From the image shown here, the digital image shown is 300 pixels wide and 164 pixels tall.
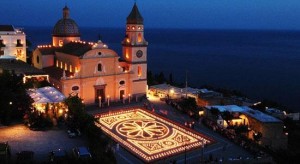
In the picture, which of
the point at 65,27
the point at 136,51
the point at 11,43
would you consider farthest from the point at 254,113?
the point at 11,43

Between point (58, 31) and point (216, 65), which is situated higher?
point (58, 31)

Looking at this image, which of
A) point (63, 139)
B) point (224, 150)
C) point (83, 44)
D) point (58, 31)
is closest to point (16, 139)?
point (63, 139)

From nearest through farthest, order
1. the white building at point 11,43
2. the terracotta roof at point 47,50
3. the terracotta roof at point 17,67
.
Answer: the terracotta roof at point 17,67
the white building at point 11,43
the terracotta roof at point 47,50

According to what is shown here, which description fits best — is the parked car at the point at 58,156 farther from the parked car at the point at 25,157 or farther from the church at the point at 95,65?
the church at the point at 95,65

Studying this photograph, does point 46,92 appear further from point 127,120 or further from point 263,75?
point 263,75

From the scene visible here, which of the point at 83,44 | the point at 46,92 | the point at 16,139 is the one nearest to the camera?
the point at 16,139

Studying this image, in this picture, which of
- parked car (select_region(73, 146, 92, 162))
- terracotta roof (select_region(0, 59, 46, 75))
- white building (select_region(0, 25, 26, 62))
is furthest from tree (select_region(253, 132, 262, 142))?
white building (select_region(0, 25, 26, 62))

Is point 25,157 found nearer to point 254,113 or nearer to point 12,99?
point 12,99

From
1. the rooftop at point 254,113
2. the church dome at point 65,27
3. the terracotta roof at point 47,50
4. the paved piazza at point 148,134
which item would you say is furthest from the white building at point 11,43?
the rooftop at point 254,113
